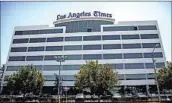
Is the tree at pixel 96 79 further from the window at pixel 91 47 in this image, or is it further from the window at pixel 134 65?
the window at pixel 91 47

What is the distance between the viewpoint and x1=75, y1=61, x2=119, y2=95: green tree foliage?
3400 cm

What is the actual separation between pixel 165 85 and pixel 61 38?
2768 cm

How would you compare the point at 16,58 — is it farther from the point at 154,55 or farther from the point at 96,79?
the point at 154,55

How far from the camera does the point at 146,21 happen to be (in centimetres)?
5509

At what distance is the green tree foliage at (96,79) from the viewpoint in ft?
112

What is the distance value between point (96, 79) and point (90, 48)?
1911 cm

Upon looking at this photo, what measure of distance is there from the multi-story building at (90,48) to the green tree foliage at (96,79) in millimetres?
15320

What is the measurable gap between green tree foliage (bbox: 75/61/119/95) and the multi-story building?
1532cm

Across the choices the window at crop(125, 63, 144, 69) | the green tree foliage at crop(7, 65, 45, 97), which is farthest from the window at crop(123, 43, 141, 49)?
the green tree foliage at crop(7, 65, 45, 97)

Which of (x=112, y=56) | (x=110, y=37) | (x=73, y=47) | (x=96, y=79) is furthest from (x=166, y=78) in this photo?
(x=73, y=47)

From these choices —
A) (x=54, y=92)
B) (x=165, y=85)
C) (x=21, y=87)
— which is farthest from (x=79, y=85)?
(x=54, y=92)

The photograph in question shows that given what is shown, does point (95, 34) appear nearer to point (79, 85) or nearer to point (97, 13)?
point (97, 13)

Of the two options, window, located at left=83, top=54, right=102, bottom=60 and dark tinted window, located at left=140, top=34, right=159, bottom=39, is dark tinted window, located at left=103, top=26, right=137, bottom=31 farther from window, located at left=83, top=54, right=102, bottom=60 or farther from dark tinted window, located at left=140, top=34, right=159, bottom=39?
window, located at left=83, top=54, right=102, bottom=60

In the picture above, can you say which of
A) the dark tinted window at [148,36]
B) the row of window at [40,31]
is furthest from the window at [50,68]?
the dark tinted window at [148,36]
